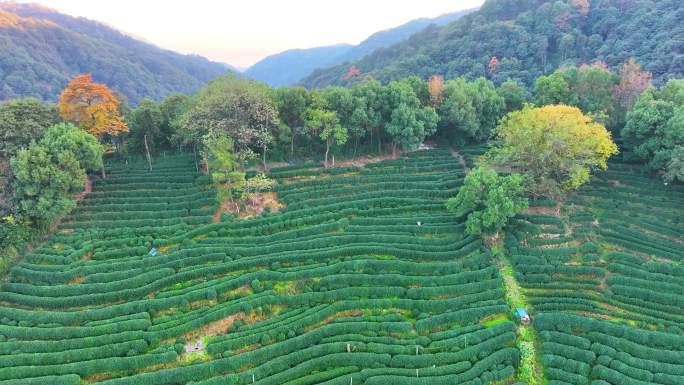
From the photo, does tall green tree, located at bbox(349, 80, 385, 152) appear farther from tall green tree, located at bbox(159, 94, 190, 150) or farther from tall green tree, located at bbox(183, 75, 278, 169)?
tall green tree, located at bbox(159, 94, 190, 150)

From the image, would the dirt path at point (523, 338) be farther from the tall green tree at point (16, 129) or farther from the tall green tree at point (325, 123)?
the tall green tree at point (16, 129)

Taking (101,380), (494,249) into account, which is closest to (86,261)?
(101,380)

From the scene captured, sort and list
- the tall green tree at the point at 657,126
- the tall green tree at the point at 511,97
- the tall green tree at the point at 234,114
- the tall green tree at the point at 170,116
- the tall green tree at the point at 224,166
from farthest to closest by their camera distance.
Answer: the tall green tree at the point at 511,97 → the tall green tree at the point at 170,116 → the tall green tree at the point at 234,114 → the tall green tree at the point at 657,126 → the tall green tree at the point at 224,166

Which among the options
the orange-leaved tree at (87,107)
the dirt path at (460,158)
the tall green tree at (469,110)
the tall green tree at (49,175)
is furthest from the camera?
the tall green tree at (469,110)

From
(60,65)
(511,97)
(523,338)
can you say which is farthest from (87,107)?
(60,65)

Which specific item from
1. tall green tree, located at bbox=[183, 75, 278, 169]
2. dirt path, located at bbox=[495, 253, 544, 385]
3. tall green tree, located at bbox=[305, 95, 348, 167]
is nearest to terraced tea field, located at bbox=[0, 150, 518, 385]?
dirt path, located at bbox=[495, 253, 544, 385]

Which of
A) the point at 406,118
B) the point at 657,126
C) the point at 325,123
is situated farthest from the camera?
the point at 406,118

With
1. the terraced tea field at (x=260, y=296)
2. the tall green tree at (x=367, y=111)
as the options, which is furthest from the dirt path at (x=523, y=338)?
the tall green tree at (x=367, y=111)

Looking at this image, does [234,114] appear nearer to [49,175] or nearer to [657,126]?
[49,175]
